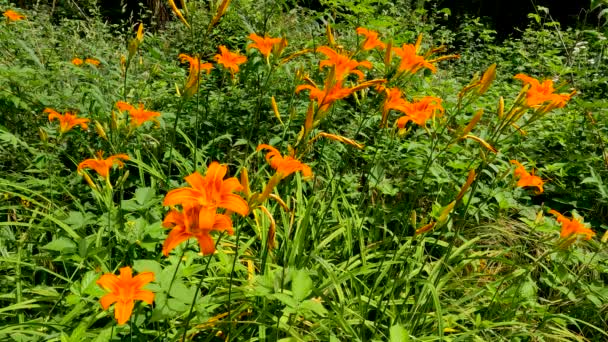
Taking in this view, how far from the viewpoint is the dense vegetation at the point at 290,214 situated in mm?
1408

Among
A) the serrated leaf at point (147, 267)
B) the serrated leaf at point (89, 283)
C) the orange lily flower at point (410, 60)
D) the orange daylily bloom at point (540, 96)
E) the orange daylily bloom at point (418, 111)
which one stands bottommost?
the serrated leaf at point (89, 283)

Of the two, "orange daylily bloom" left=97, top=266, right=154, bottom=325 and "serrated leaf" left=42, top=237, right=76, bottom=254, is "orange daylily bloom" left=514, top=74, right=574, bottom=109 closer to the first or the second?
"orange daylily bloom" left=97, top=266, right=154, bottom=325

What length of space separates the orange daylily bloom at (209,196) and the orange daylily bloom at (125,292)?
0.88 feet

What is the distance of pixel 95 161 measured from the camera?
146 centimetres

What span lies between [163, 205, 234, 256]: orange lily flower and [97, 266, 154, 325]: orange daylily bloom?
20 centimetres

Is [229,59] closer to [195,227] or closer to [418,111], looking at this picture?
[418,111]

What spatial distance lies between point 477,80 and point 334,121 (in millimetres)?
1475

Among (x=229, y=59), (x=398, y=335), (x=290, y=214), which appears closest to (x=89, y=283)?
(x=290, y=214)

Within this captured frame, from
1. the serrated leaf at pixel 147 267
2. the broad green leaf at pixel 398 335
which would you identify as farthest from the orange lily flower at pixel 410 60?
the serrated leaf at pixel 147 267

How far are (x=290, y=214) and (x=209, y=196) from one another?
1.03 metres

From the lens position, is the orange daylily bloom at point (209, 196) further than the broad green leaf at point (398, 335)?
No

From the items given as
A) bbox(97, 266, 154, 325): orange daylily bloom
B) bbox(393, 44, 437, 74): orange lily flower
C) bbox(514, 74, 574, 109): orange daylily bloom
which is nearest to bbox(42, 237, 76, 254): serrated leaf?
bbox(97, 266, 154, 325): orange daylily bloom

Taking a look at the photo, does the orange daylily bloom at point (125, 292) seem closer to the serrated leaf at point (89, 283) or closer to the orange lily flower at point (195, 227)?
the orange lily flower at point (195, 227)

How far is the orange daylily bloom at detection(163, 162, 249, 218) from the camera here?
3.05 ft
